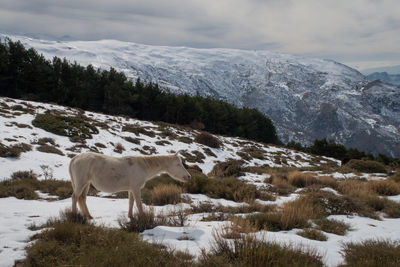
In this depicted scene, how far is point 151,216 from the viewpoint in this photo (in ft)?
17.3

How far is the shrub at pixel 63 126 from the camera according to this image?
17413 mm

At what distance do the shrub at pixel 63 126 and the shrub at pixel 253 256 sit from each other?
53.7ft

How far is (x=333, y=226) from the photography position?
5.62 meters

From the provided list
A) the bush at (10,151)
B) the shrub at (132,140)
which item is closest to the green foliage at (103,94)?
the shrub at (132,140)

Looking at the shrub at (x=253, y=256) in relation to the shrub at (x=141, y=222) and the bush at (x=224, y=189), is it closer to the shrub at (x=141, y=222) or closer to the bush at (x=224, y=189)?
the shrub at (x=141, y=222)

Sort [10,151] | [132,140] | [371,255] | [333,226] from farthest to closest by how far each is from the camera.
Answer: [132,140]
[10,151]
[333,226]
[371,255]

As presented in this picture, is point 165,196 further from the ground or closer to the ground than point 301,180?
further from the ground

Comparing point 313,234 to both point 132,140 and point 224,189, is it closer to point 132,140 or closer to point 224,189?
point 224,189

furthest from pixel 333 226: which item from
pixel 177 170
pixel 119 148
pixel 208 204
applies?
pixel 119 148

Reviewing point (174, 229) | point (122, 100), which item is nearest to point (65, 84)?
point (122, 100)

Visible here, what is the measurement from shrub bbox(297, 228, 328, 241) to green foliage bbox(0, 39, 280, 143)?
44.8m

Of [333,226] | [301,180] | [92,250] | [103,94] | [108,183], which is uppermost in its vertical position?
[103,94]

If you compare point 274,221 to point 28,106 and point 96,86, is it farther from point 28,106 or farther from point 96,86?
point 96,86

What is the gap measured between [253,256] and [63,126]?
17974 mm
